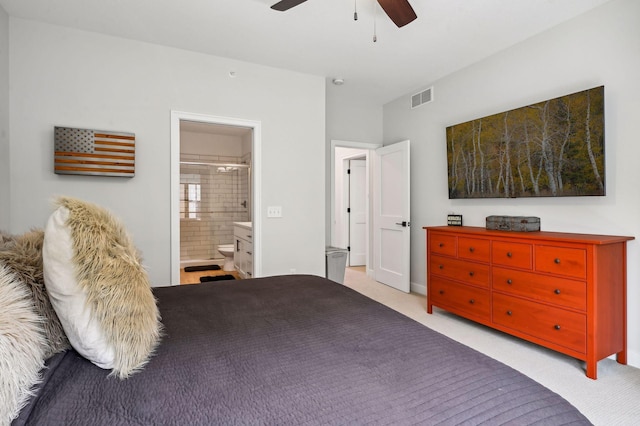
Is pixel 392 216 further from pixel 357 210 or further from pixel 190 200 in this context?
pixel 190 200

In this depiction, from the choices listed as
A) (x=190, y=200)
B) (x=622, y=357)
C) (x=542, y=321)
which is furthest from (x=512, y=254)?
(x=190, y=200)

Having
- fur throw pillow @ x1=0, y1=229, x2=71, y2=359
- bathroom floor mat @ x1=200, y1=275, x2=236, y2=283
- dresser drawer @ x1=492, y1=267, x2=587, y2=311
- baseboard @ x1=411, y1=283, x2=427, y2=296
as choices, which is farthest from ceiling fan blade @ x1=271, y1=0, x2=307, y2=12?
bathroom floor mat @ x1=200, y1=275, x2=236, y2=283

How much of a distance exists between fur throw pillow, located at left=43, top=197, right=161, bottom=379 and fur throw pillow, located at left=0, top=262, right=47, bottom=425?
7 cm

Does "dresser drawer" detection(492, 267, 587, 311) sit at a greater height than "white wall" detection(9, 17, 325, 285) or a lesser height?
lesser

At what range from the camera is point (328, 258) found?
4.12m

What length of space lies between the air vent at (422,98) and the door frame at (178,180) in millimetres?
2098

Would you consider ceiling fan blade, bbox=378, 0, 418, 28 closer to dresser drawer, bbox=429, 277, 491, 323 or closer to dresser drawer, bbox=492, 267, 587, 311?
dresser drawer, bbox=492, 267, 587, 311

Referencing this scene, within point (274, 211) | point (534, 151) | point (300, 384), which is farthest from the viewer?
point (274, 211)

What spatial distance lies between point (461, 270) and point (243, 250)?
3018 mm

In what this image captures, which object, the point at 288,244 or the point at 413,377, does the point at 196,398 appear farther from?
the point at 288,244

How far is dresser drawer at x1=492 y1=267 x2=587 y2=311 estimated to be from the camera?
7.56ft

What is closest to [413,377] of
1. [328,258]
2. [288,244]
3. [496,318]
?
[496,318]

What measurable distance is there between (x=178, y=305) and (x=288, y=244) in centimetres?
217

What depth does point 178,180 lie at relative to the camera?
3.29 metres
